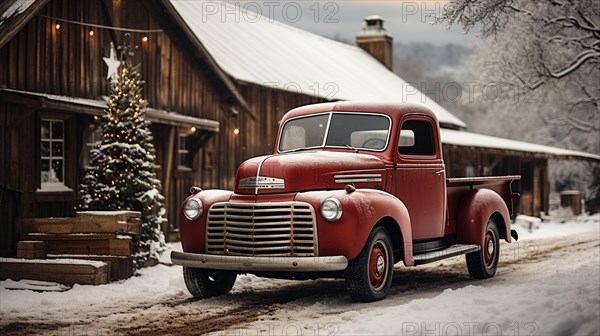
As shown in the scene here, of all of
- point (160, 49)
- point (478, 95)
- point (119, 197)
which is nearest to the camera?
point (119, 197)

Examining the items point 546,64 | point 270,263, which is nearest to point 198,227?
point 270,263

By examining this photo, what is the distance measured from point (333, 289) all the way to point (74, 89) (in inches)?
262

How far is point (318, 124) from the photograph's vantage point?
1012 centimetres

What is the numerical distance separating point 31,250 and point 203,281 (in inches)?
110

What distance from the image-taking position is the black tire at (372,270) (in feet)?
28.2

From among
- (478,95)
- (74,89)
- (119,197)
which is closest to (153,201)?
(119,197)

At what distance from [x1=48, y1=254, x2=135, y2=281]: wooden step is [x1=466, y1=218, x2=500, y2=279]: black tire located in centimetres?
461

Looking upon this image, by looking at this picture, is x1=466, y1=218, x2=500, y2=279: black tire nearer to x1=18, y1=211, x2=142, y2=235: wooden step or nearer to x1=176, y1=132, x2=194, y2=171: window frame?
x1=18, y1=211, x2=142, y2=235: wooden step

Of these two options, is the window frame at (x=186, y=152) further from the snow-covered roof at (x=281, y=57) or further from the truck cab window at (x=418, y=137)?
the truck cab window at (x=418, y=137)

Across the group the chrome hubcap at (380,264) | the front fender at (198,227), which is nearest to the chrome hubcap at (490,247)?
the chrome hubcap at (380,264)

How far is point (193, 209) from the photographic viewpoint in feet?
30.6

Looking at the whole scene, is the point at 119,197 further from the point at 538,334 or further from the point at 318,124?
the point at 538,334

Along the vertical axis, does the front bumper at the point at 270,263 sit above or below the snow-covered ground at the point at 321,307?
above

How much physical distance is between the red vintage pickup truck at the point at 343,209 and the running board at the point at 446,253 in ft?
0.06
